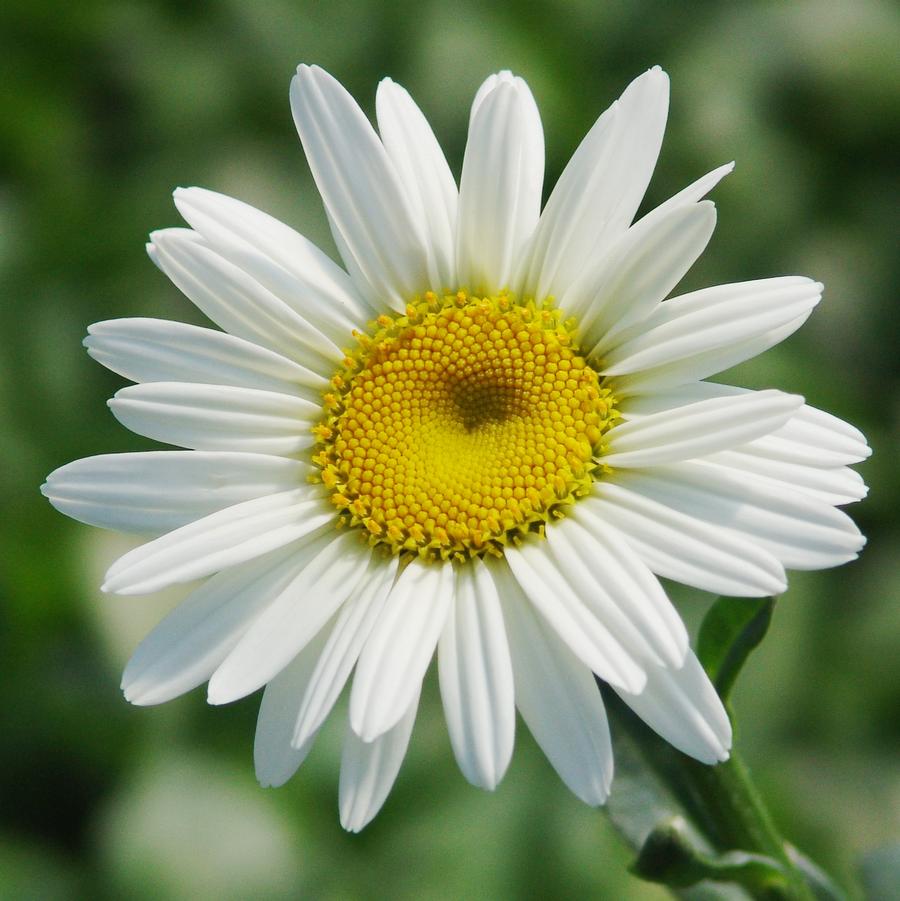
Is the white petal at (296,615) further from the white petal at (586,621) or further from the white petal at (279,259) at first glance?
the white petal at (279,259)

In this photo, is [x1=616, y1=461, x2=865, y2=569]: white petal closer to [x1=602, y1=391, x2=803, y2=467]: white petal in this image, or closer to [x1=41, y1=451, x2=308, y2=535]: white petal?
[x1=602, y1=391, x2=803, y2=467]: white petal

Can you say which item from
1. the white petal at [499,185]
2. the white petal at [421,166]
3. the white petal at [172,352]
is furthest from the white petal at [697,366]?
the white petal at [172,352]

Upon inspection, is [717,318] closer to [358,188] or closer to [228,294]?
[358,188]

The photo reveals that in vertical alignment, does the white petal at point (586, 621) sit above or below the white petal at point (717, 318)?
below

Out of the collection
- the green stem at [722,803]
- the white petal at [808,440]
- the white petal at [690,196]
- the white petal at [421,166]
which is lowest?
the green stem at [722,803]

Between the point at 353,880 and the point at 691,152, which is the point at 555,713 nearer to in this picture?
the point at 353,880

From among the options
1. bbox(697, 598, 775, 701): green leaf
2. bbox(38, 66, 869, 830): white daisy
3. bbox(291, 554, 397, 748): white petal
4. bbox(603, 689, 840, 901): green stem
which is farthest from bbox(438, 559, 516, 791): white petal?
bbox(697, 598, 775, 701): green leaf
